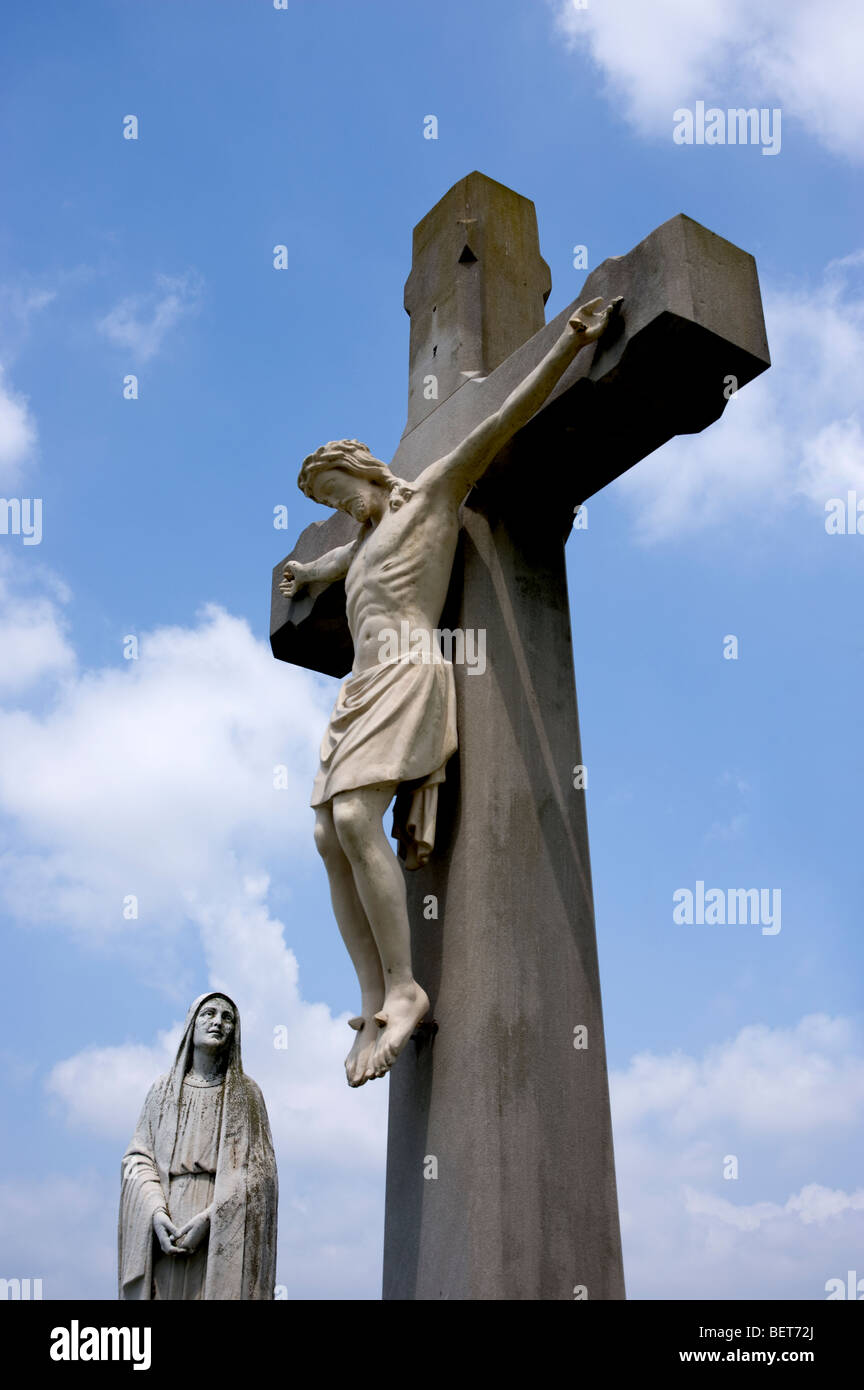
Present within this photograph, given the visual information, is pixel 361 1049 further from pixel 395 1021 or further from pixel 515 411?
pixel 515 411

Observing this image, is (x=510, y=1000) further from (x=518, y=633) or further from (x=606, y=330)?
(x=606, y=330)

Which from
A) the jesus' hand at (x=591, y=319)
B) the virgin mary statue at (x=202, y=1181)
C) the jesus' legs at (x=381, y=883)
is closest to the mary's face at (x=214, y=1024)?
the virgin mary statue at (x=202, y=1181)

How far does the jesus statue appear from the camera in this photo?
579cm

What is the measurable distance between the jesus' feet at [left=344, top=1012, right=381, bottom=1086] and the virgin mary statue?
1045 millimetres

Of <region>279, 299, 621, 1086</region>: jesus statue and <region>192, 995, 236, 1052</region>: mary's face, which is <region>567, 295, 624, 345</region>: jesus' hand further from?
<region>192, 995, 236, 1052</region>: mary's face

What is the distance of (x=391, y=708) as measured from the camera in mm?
5988

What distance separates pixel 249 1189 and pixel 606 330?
425 centimetres

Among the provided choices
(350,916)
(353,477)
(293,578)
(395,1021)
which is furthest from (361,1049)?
(293,578)

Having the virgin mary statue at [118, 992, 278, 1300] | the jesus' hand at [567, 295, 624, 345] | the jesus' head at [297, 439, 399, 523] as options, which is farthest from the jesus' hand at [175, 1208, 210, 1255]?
the jesus' hand at [567, 295, 624, 345]

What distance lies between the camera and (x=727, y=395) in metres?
6.00

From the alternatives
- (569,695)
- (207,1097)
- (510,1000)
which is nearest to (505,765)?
(569,695)

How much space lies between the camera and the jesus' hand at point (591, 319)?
19.3ft

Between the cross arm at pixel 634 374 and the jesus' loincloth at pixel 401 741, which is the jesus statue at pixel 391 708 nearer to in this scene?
the jesus' loincloth at pixel 401 741

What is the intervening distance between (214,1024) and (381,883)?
1591mm
